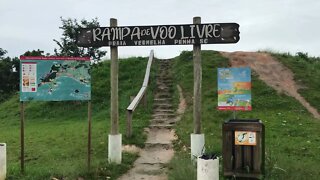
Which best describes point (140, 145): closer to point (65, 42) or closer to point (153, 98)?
point (153, 98)

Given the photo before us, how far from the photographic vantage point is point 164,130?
42.7 feet

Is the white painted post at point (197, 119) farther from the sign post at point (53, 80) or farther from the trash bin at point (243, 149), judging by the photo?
the sign post at point (53, 80)

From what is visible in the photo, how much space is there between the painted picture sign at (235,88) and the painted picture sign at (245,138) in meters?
1.81

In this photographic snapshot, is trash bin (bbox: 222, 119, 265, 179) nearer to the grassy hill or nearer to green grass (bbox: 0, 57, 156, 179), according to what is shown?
the grassy hill

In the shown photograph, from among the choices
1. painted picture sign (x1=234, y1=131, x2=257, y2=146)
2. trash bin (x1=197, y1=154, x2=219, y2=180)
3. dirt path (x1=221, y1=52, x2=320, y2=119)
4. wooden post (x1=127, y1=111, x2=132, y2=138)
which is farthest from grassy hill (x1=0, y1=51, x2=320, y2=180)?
trash bin (x1=197, y1=154, x2=219, y2=180)

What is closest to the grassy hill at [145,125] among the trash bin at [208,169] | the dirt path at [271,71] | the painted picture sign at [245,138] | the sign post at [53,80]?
the dirt path at [271,71]

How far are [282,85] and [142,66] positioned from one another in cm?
819

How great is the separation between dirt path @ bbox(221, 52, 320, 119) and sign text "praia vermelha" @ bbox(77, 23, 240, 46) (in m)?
7.93

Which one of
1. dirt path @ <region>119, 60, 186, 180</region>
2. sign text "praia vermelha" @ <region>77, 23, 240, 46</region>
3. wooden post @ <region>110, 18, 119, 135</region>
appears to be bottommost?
dirt path @ <region>119, 60, 186, 180</region>

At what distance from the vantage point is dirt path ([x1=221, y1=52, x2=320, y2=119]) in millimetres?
17062

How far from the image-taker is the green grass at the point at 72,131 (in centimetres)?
834

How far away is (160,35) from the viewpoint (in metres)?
8.84

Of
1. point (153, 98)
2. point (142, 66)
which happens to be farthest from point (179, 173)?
point (142, 66)

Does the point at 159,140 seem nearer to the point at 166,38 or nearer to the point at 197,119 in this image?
the point at 197,119
